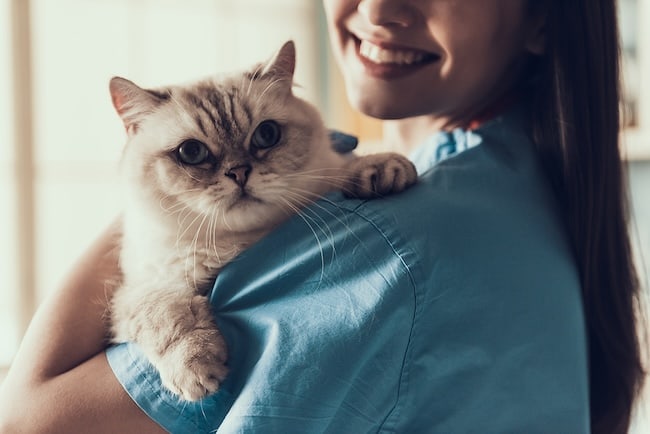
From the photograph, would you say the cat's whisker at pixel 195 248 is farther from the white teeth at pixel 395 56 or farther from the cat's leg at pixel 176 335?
the white teeth at pixel 395 56

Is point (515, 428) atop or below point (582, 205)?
below

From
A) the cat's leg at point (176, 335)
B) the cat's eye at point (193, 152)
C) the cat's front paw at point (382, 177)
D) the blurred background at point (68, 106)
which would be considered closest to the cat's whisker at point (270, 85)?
the cat's eye at point (193, 152)

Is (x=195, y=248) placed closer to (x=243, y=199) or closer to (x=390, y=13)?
(x=243, y=199)

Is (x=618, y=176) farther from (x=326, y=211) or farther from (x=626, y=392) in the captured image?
(x=326, y=211)

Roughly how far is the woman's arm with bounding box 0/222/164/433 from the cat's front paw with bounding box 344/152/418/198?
437mm

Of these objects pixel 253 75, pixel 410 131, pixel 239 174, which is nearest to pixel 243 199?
pixel 239 174

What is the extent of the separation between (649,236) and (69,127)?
2.54 metres

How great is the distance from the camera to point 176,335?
98cm

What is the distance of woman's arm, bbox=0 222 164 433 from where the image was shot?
90 cm

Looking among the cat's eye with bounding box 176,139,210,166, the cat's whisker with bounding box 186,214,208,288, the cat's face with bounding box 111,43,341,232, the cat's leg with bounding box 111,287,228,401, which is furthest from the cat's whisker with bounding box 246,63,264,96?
the cat's leg with bounding box 111,287,228,401

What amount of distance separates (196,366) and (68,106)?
2.60m

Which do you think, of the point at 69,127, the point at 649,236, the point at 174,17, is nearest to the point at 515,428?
the point at 649,236

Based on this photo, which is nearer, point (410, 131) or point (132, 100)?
point (132, 100)

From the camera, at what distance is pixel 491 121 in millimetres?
1163
